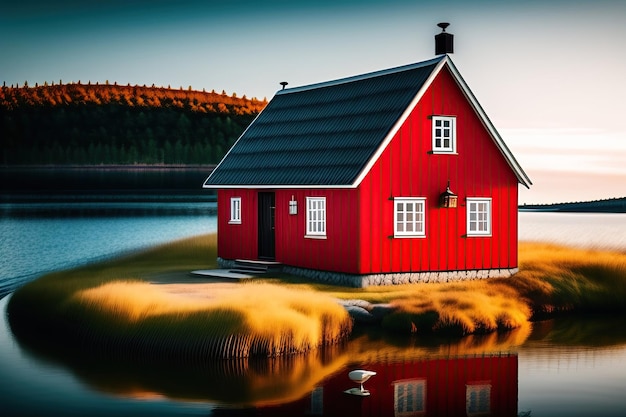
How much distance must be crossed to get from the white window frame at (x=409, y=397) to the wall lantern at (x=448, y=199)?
9.40m

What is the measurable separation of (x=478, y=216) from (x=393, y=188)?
3444mm

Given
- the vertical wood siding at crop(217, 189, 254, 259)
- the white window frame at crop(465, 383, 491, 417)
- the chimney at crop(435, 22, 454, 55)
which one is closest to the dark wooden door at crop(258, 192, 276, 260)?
the vertical wood siding at crop(217, 189, 254, 259)

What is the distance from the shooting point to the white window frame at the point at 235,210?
3191 centimetres

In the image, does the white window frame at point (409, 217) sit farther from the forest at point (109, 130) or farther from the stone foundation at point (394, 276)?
the forest at point (109, 130)

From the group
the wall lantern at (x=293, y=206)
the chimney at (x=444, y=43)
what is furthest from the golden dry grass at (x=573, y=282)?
the chimney at (x=444, y=43)

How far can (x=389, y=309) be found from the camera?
2330 cm

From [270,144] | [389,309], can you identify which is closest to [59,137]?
[270,144]

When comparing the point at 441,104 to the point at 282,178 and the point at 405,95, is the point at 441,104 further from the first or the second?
the point at 282,178

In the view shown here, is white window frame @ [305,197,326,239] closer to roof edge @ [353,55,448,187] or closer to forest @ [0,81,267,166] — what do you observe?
roof edge @ [353,55,448,187]

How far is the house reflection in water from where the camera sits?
16547 mm

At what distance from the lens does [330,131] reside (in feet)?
96.2

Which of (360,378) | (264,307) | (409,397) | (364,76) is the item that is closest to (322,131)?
(364,76)

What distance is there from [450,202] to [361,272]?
3.63 m

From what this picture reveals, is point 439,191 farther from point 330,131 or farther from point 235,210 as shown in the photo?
point 235,210
